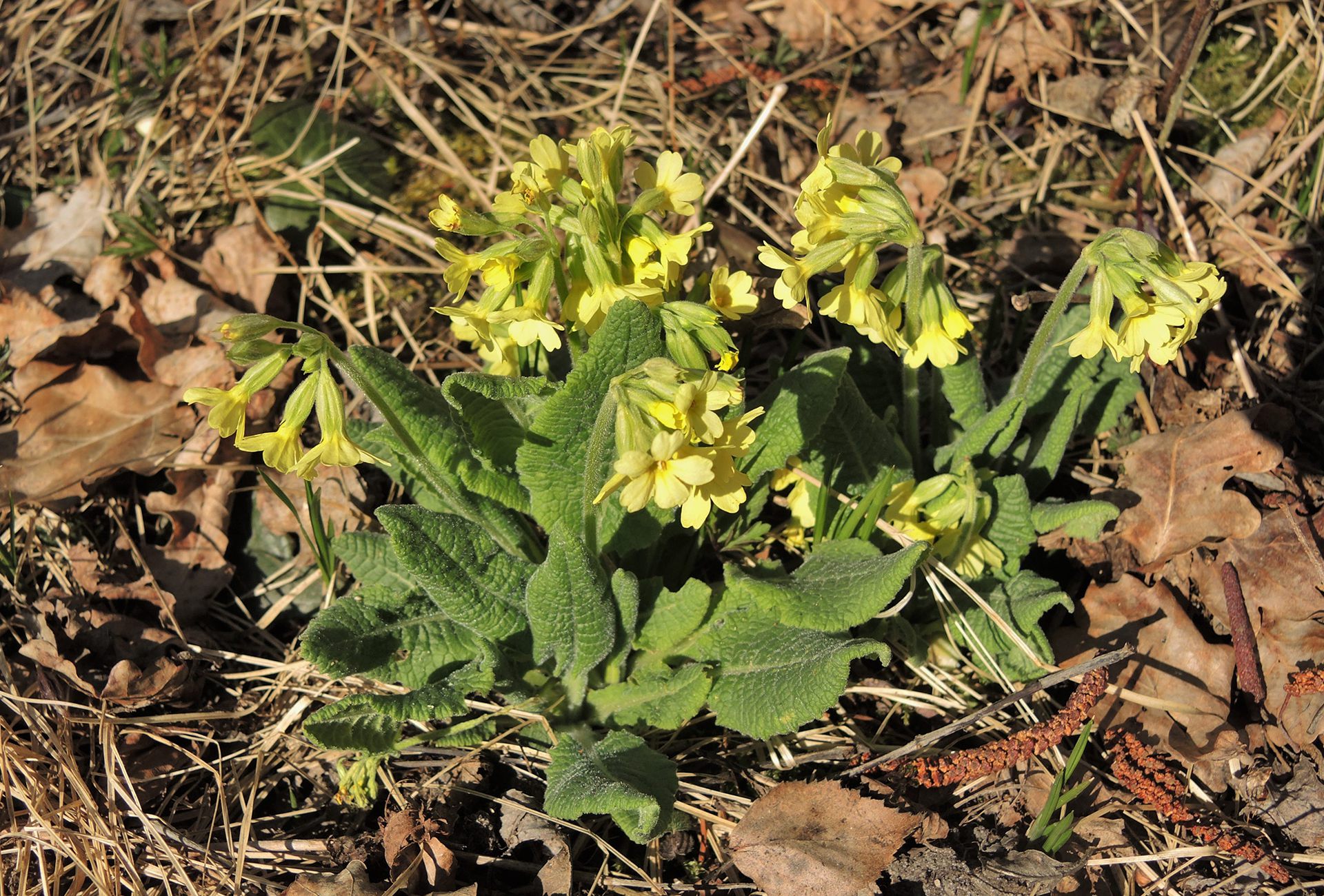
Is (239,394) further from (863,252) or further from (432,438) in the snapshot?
(863,252)

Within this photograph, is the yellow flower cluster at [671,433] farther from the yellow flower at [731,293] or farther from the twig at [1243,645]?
the twig at [1243,645]

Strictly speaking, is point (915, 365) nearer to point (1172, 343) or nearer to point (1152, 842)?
point (1172, 343)

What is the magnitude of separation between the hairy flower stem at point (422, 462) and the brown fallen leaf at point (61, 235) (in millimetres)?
2023

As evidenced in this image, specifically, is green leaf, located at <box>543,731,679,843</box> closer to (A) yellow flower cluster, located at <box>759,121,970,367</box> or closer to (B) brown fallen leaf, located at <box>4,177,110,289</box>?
(A) yellow flower cluster, located at <box>759,121,970,367</box>

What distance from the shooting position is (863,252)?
8.04ft

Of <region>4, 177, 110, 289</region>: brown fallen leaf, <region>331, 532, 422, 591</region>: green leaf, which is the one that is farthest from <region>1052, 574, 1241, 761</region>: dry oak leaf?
<region>4, 177, 110, 289</region>: brown fallen leaf

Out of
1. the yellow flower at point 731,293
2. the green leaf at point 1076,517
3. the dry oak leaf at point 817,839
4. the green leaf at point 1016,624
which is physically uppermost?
the yellow flower at point 731,293

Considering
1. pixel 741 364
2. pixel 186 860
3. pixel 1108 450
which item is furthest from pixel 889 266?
pixel 186 860

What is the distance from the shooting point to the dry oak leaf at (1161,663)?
270 centimetres

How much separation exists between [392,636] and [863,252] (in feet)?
5.00

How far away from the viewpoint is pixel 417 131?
4266 mm

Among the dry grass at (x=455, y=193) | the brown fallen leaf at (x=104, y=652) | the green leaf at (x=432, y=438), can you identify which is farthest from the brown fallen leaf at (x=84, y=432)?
the green leaf at (x=432, y=438)

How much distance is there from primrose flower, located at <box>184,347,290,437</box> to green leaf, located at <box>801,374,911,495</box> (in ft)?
4.44

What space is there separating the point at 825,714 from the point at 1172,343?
4.30 ft
